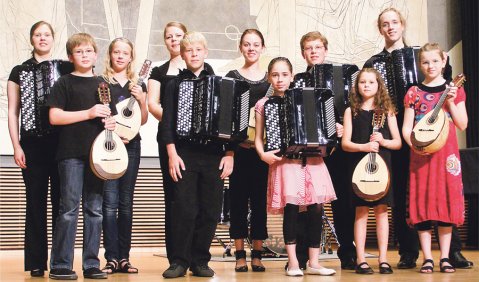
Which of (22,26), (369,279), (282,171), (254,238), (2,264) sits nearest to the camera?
(369,279)

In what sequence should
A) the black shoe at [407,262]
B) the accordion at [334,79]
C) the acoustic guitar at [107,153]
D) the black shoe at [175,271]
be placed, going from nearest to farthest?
the acoustic guitar at [107,153], the black shoe at [175,271], the accordion at [334,79], the black shoe at [407,262]

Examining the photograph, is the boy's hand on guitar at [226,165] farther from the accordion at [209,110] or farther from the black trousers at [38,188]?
the black trousers at [38,188]

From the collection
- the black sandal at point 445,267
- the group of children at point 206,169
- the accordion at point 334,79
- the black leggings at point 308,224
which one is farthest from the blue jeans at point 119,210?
the black sandal at point 445,267

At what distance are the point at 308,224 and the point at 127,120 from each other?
1402mm

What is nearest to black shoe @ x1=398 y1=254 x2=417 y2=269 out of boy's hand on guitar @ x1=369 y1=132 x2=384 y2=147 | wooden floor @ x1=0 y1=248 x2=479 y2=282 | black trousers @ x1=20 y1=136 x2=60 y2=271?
wooden floor @ x1=0 y1=248 x2=479 y2=282

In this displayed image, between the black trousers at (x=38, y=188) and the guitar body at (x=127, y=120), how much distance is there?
44 cm

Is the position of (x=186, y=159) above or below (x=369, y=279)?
above

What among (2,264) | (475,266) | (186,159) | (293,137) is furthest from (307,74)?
(2,264)

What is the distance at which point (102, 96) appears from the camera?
466 centimetres

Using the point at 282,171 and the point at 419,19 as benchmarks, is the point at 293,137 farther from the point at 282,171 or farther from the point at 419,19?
the point at 419,19

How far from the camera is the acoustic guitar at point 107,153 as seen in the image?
451 centimetres

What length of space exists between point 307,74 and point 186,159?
1.09m

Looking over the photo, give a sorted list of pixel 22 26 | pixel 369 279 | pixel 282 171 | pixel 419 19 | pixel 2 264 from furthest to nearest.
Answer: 1. pixel 419 19
2. pixel 22 26
3. pixel 2 264
4. pixel 282 171
5. pixel 369 279

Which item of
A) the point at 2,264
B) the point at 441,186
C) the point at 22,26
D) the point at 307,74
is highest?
the point at 22,26
